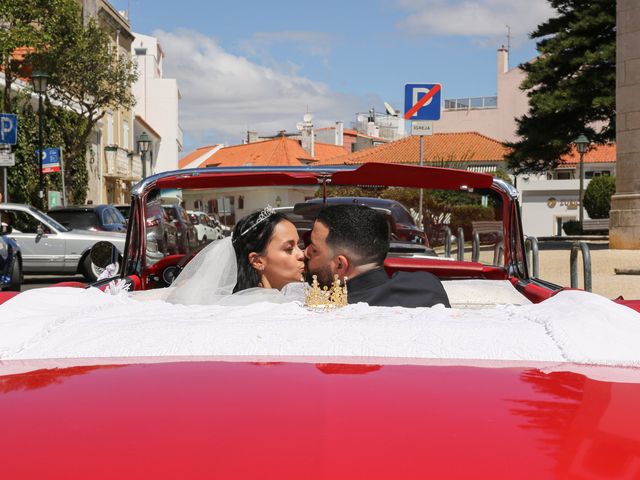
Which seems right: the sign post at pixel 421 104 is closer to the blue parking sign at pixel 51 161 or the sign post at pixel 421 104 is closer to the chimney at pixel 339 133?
the blue parking sign at pixel 51 161

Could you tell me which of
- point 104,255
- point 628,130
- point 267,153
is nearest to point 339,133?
point 267,153

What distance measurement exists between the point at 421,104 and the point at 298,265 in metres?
10.5

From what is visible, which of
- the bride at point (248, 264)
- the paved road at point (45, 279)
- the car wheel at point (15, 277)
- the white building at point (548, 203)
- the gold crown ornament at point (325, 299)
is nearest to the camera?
the gold crown ornament at point (325, 299)

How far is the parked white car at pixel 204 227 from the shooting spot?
3910 millimetres

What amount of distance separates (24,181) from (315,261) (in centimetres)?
3601

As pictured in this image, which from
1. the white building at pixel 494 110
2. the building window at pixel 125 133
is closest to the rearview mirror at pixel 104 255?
the building window at pixel 125 133

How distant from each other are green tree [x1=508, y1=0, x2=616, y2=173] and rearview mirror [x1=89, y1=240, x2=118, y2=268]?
97.0 feet

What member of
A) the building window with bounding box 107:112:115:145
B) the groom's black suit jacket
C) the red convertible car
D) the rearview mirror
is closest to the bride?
the groom's black suit jacket

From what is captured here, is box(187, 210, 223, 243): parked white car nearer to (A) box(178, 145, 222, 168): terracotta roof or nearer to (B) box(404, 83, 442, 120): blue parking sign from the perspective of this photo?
(B) box(404, 83, 442, 120): blue parking sign

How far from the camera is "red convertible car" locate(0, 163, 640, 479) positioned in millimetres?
1171

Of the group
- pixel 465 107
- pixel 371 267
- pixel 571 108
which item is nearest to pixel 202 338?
pixel 371 267

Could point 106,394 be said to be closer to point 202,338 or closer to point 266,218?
point 202,338

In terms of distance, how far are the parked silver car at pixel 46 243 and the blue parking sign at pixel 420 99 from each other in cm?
707

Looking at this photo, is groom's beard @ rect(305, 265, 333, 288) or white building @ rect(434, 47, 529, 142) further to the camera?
white building @ rect(434, 47, 529, 142)
